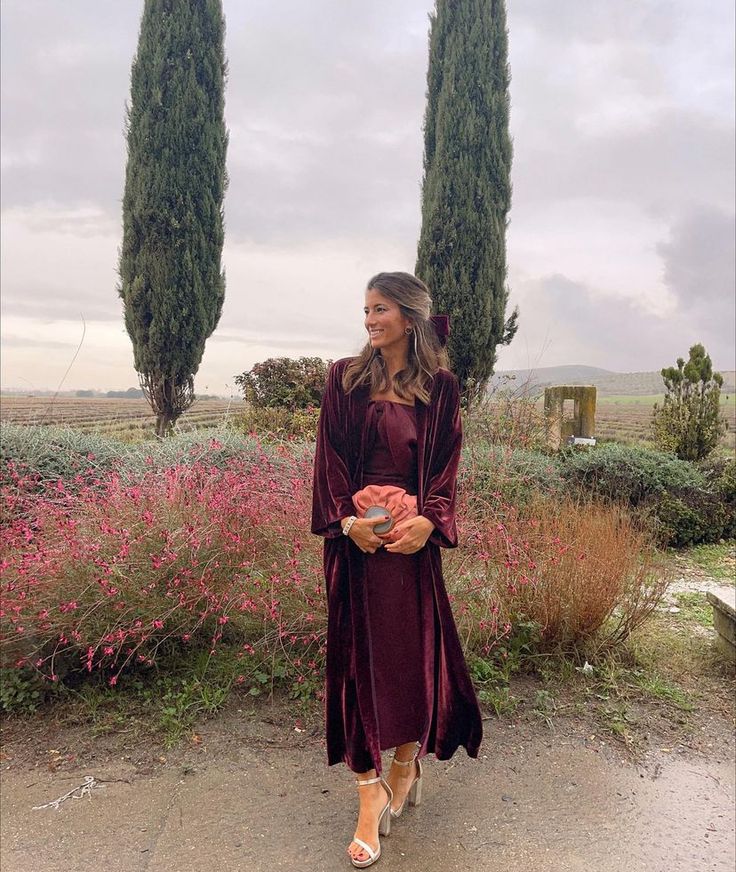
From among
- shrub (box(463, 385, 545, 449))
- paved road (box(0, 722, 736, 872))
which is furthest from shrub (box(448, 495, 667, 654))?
shrub (box(463, 385, 545, 449))

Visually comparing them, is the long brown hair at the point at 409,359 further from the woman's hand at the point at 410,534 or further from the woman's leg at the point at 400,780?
the woman's leg at the point at 400,780

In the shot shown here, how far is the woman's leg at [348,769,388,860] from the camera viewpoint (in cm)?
238

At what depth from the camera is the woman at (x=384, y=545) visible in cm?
242

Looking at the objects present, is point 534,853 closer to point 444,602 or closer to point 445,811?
point 445,811

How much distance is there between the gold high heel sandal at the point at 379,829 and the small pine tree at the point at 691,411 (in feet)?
29.8

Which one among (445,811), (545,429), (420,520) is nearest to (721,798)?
(445,811)

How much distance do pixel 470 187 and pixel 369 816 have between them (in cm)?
1046

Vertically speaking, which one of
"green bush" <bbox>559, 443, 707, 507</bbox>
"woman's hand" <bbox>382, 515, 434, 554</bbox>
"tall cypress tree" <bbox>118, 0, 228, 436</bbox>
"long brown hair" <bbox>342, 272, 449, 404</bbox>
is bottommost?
"green bush" <bbox>559, 443, 707, 507</bbox>

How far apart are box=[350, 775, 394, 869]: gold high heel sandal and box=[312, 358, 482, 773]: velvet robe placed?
8 centimetres

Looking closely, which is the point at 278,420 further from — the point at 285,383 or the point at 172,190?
the point at 172,190

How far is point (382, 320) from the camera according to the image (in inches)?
95.7

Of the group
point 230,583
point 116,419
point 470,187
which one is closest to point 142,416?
point 116,419

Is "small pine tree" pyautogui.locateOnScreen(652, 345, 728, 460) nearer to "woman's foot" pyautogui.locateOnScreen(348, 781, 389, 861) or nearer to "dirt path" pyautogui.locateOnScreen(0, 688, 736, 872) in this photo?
"dirt path" pyautogui.locateOnScreen(0, 688, 736, 872)

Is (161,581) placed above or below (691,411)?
below
